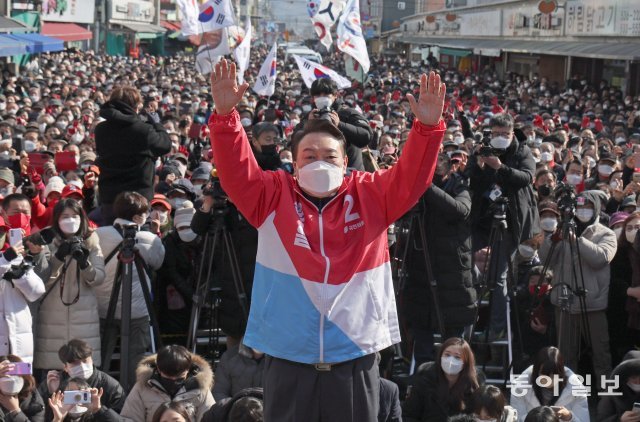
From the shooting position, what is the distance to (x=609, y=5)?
2833 centimetres

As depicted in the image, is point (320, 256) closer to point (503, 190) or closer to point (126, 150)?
point (503, 190)

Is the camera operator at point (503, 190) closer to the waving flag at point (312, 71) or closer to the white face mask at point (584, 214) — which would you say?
the white face mask at point (584, 214)

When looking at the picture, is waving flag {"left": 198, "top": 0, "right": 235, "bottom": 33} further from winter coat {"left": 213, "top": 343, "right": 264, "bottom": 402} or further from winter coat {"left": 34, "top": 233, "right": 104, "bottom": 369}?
winter coat {"left": 213, "top": 343, "right": 264, "bottom": 402}

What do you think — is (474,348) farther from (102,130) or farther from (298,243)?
(298,243)

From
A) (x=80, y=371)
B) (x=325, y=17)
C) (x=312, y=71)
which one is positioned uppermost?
(x=325, y=17)

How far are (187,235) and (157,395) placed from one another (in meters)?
1.84

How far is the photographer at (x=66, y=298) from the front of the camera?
665 cm

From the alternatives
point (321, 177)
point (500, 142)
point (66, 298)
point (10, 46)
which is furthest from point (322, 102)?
point (10, 46)

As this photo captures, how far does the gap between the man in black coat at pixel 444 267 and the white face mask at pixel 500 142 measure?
32 cm

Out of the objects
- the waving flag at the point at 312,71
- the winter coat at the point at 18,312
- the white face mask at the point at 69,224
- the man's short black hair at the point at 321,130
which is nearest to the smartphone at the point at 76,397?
the winter coat at the point at 18,312

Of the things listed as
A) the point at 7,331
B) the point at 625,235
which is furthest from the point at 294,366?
the point at 625,235

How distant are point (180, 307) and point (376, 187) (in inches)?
170

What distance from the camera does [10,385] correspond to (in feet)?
18.3

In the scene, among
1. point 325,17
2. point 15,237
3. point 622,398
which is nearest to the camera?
point 15,237
